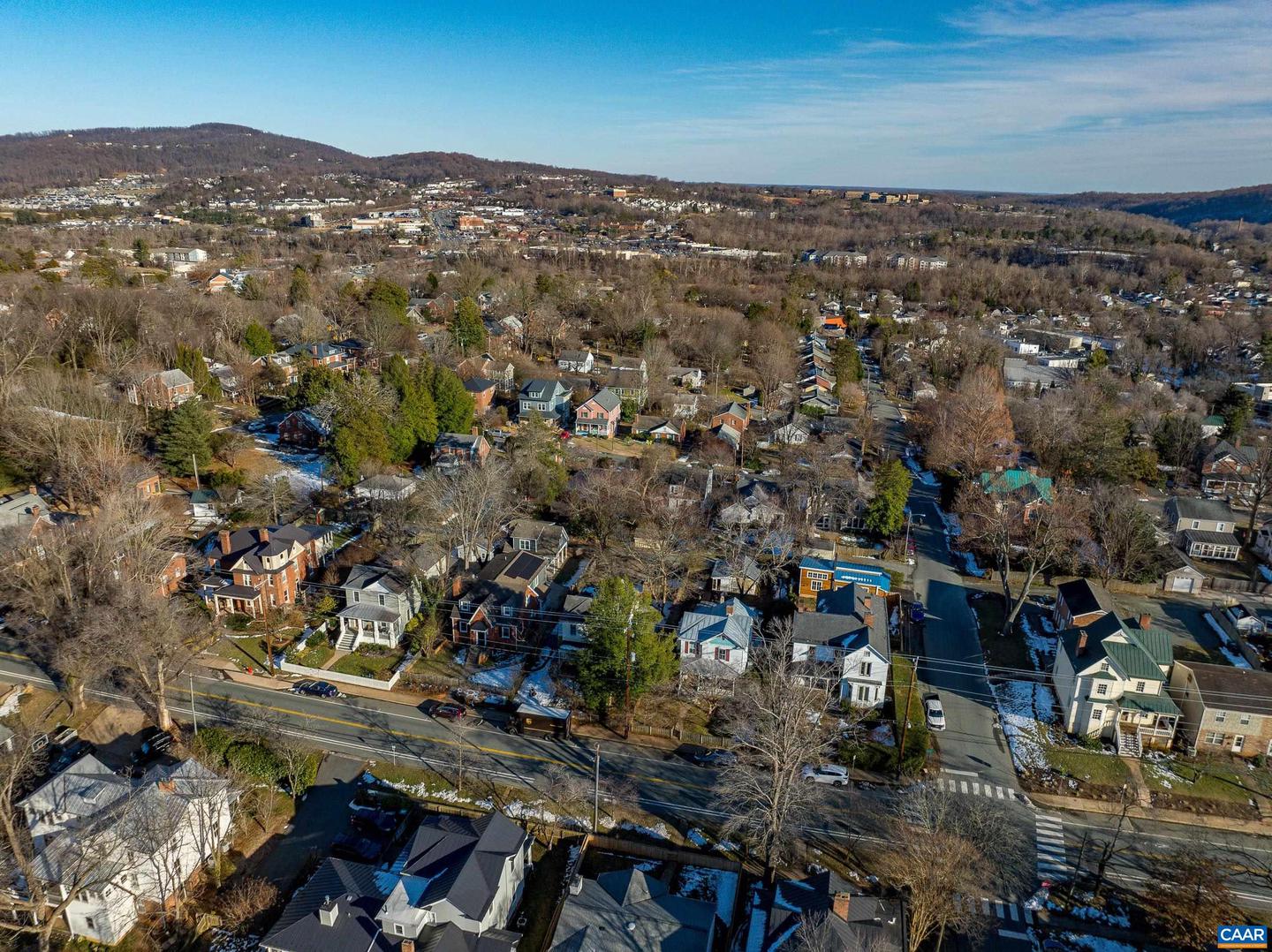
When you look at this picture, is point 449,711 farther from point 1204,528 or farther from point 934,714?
point 1204,528

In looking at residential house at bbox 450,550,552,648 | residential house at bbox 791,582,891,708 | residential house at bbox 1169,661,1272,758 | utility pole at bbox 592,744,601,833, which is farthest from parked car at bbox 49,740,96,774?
residential house at bbox 1169,661,1272,758

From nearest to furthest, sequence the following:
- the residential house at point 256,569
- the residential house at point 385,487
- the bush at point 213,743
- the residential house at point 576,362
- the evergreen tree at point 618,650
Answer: the bush at point 213,743
the evergreen tree at point 618,650
the residential house at point 256,569
the residential house at point 385,487
the residential house at point 576,362

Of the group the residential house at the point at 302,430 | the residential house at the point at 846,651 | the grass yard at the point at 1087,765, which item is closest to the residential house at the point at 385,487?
the residential house at the point at 302,430

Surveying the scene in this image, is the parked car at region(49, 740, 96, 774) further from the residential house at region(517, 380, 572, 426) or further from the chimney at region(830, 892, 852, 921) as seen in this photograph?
the residential house at region(517, 380, 572, 426)

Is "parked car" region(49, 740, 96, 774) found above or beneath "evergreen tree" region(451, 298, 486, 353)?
beneath

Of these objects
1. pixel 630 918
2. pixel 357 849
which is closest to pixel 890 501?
pixel 630 918
